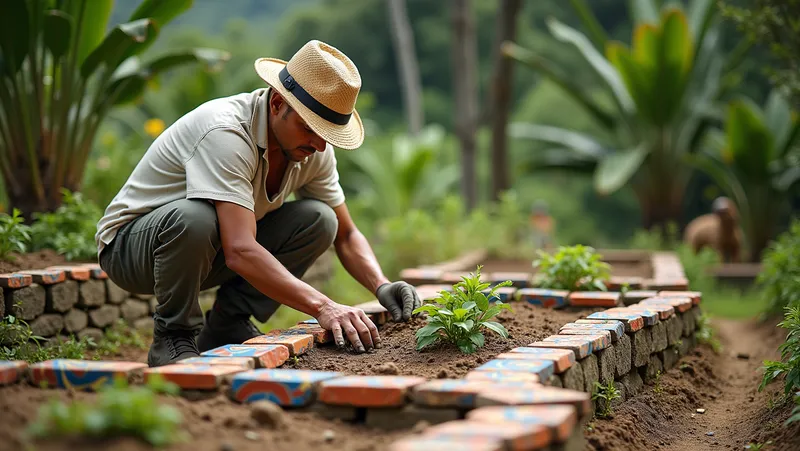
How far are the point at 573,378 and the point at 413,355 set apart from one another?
0.64m

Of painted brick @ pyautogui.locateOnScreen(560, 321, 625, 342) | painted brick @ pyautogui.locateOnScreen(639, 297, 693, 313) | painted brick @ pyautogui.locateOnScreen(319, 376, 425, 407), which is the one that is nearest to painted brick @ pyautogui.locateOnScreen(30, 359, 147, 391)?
painted brick @ pyautogui.locateOnScreen(319, 376, 425, 407)

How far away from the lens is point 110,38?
489 centimetres

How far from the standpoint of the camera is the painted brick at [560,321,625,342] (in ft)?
10.6

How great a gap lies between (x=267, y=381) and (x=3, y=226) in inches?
92.2

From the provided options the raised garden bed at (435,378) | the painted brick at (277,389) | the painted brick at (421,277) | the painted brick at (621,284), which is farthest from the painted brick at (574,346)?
the painted brick at (421,277)

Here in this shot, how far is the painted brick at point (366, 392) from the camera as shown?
2383 millimetres

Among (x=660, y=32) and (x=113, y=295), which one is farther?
(x=660, y=32)

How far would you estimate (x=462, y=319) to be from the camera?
3121mm

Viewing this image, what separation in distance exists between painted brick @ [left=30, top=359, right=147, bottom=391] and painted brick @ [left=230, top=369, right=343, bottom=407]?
0.35 metres

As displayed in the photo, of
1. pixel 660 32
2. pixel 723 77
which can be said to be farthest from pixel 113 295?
pixel 723 77

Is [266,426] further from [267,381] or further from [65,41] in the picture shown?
[65,41]

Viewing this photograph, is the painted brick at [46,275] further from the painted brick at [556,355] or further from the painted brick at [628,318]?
the painted brick at [628,318]

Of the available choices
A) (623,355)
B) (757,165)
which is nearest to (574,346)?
(623,355)

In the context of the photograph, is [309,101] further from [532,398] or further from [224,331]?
[532,398]
